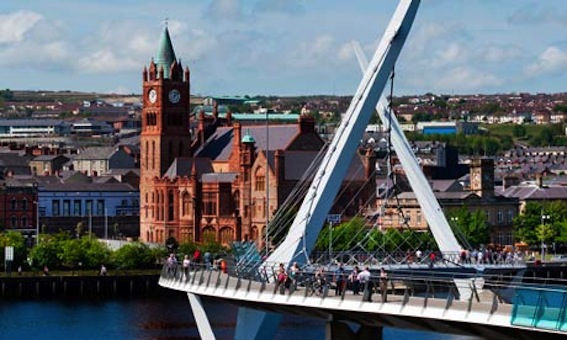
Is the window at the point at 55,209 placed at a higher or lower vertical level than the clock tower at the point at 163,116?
lower

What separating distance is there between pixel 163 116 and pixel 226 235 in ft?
46.1

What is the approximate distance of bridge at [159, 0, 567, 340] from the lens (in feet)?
A: 109

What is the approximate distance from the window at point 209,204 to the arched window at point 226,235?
6.40 ft

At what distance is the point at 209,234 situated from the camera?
12912cm

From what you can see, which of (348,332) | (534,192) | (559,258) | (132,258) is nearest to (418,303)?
(348,332)

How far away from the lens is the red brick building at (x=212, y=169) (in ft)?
410

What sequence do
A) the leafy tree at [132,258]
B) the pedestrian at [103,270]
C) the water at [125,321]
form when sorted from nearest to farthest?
the water at [125,321]
the pedestrian at [103,270]
the leafy tree at [132,258]

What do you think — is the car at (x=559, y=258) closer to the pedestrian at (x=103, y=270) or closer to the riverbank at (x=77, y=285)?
the riverbank at (x=77, y=285)

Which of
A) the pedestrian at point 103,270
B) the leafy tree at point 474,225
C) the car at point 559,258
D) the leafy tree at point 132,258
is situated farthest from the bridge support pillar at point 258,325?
the leafy tree at point 474,225

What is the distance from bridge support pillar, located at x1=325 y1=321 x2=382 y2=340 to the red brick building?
79567 mm

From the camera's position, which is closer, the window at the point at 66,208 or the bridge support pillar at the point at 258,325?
the bridge support pillar at the point at 258,325

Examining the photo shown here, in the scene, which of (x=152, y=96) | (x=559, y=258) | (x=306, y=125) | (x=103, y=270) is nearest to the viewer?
(x=103, y=270)

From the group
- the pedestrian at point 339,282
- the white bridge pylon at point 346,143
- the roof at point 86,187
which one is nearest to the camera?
the pedestrian at point 339,282

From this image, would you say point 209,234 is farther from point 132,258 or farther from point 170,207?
point 132,258
